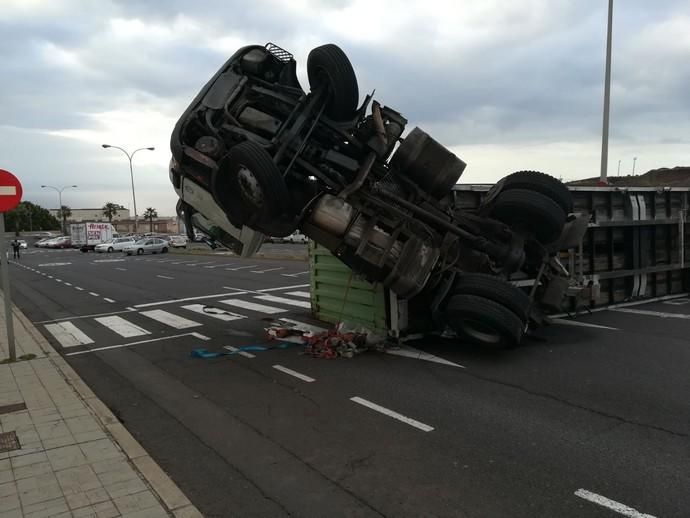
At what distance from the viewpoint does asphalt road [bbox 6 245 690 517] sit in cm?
361

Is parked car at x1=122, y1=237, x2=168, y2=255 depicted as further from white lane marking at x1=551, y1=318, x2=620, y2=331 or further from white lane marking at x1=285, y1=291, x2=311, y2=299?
white lane marking at x1=551, y1=318, x2=620, y2=331

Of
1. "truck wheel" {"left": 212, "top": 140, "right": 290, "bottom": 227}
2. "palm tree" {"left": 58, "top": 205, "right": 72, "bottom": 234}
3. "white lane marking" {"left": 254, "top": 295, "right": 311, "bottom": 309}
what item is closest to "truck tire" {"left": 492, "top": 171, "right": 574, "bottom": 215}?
"truck wheel" {"left": 212, "top": 140, "right": 290, "bottom": 227}

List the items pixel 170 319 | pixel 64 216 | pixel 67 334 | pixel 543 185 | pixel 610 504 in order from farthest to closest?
pixel 64 216, pixel 170 319, pixel 67 334, pixel 543 185, pixel 610 504

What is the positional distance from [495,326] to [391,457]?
2.78 meters

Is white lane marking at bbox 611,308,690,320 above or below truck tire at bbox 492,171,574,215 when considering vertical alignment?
below

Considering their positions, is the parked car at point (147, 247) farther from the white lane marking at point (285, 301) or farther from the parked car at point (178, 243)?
the white lane marking at point (285, 301)

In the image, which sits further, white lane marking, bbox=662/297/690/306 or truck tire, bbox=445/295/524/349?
white lane marking, bbox=662/297/690/306

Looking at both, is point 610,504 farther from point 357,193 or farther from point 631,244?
point 631,244

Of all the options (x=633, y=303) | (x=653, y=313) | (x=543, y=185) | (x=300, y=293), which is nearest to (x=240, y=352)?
(x=543, y=185)

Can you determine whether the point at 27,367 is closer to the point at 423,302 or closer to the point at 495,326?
the point at 423,302

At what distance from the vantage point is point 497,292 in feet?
21.6

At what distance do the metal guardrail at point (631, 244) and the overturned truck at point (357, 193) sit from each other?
259cm

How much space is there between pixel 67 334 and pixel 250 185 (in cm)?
562

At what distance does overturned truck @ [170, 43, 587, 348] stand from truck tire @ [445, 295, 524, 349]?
0.6 inches
